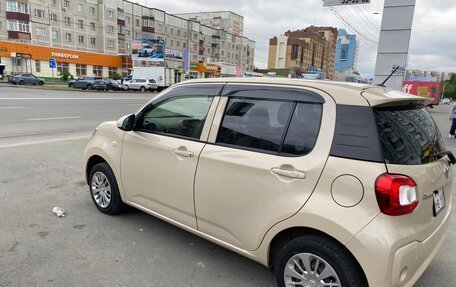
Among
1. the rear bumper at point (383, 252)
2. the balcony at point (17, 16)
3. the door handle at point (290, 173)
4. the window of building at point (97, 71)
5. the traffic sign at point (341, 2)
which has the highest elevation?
the balcony at point (17, 16)

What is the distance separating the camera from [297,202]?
2.27 metres

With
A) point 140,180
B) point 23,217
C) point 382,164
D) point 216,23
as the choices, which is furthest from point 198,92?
point 216,23

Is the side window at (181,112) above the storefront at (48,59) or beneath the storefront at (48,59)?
beneath

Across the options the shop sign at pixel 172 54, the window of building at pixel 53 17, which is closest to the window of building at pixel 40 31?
the window of building at pixel 53 17

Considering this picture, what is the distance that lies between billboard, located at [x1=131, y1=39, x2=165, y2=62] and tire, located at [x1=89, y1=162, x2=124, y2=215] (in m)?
47.2

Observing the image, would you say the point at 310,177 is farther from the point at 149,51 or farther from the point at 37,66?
the point at 37,66

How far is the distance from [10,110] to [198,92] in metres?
12.9

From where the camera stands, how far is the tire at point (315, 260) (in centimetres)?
211

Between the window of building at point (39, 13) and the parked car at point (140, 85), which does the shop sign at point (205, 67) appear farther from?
the window of building at point (39, 13)

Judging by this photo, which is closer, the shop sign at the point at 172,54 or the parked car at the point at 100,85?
the parked car at the point at 100,85

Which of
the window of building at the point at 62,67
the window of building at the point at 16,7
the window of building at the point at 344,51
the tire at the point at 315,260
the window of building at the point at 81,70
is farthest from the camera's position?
the window of building at the point at 344,51

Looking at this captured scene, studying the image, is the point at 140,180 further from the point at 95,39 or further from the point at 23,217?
the point at 95,39

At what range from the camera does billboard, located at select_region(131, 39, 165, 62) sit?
4903cm

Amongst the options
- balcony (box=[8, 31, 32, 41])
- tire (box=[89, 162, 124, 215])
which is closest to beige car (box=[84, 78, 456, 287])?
tire (box=[89, 162, 124, 215])
